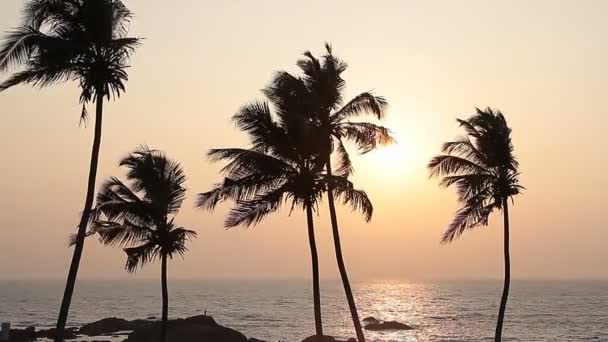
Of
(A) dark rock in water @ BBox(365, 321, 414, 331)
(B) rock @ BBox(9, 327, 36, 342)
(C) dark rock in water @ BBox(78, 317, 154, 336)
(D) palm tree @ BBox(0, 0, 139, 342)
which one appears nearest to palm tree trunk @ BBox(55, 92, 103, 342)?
(D) palm tree @ BBox(0, 0, 139, 342)

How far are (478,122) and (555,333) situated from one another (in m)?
78.9

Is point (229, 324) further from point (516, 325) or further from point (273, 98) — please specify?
point (273, 98)

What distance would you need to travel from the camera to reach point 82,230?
76.5 ft

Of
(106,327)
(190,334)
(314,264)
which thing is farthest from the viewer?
(106,327)

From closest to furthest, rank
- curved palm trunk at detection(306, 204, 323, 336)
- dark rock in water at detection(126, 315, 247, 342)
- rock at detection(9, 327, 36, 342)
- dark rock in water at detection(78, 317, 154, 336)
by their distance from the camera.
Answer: curved palm trunk at detection(306, 204, 323, 336) → dark rock in water at detection(126, 315, 247, 342) → rock at detection(9, 327, 36, 342) → dark rock in water at detection(78, 317, 154, 336)

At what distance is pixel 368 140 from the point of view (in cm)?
3094

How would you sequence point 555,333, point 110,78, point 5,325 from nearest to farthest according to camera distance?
point 110,78
point 5,325
point 555,333

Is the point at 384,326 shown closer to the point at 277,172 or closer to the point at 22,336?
the point at 22,336

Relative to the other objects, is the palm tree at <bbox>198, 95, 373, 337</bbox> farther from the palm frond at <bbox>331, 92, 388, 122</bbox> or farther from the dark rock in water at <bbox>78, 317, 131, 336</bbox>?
the dark rock in water at <bbox>78, 317, 131, 336</bbox>

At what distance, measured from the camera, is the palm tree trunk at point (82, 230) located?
22.6m

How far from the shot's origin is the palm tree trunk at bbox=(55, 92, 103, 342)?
74.2ft

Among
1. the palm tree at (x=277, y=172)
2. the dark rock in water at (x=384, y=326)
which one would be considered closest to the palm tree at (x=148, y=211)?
the palm tree at (x=277, y=172)

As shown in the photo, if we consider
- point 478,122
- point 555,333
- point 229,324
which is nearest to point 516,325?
point 555,333

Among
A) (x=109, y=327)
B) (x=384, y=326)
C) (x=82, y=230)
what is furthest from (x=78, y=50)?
(x=384, y=326)
